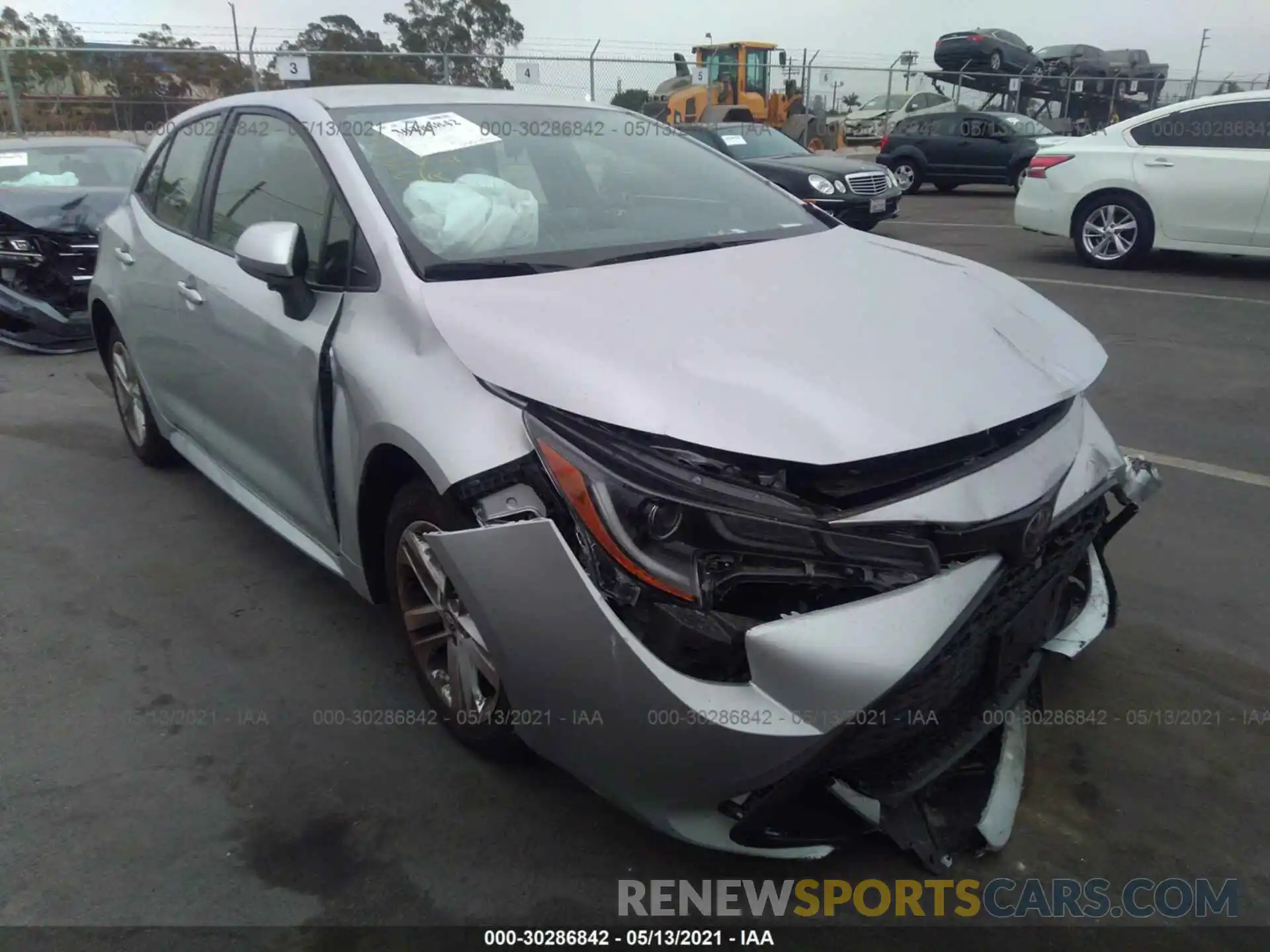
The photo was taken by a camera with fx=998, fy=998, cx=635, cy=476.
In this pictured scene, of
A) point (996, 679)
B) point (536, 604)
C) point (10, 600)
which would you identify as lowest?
point (10, 600)

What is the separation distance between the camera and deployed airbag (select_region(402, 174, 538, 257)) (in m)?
2.76

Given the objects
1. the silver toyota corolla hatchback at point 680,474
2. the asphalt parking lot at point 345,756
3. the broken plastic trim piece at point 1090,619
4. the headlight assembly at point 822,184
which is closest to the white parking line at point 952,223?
the headlight assembly at point 822,184

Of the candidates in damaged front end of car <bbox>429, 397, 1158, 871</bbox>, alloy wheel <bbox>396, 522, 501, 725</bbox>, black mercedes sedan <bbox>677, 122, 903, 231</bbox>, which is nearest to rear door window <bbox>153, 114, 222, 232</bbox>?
alloy wheel <bbox>396, 522, 501, 725</bbox>

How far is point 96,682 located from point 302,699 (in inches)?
27.3

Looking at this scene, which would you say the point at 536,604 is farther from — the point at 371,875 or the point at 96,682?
the point at 96,682

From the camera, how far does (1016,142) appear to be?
16719 mm

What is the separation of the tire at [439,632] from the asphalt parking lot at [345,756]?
0.14 metres

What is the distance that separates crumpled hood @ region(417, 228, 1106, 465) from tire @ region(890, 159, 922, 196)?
16048mm

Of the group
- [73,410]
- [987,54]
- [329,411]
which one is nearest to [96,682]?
[329,411]

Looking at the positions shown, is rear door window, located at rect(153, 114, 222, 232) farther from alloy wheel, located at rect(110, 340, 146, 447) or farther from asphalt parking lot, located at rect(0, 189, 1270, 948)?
asphalt parking lot, located at rect(0, 189, 1270, 948)

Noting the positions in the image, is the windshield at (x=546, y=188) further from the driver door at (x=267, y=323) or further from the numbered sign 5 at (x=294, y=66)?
the numbered sign 5 at (x=294, y=66)

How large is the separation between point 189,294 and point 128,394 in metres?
1.54

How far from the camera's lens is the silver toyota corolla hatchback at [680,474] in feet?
6.35

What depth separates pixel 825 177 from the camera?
1162cm
